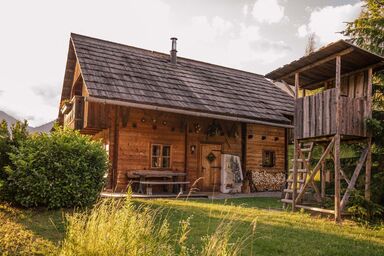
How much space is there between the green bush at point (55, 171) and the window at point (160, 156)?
573 centimetres

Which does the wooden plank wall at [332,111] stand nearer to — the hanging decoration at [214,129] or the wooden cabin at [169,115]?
the wooden cabin at [169,115]

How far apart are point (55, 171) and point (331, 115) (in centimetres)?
646

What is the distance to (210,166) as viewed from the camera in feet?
49.9

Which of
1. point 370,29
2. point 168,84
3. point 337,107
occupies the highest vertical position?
point 370,29

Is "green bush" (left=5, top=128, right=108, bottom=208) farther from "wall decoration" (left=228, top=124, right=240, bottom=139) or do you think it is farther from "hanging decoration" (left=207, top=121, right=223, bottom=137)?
"wall decoration" (left=228, top=124, right=240, bottom=139)

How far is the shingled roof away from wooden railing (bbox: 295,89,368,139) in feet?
17.2

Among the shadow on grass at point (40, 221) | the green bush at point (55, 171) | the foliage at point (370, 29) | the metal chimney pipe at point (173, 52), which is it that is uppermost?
the metal chimney pipe at point (173, 52)

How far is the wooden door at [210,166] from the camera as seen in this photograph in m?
15.0

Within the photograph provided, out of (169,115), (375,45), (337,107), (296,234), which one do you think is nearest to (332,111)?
(337,107)

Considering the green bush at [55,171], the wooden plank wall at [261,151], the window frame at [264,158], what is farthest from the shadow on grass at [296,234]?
the window frame at [264,158]

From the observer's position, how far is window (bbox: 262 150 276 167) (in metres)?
16.7

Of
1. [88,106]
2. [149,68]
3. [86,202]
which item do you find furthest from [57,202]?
[149,68]

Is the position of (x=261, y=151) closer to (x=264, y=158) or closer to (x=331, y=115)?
(x=264, y=158)

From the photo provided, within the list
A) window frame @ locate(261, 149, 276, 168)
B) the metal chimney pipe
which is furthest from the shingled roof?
window frame @ locate(261, 149, 276, 168)
